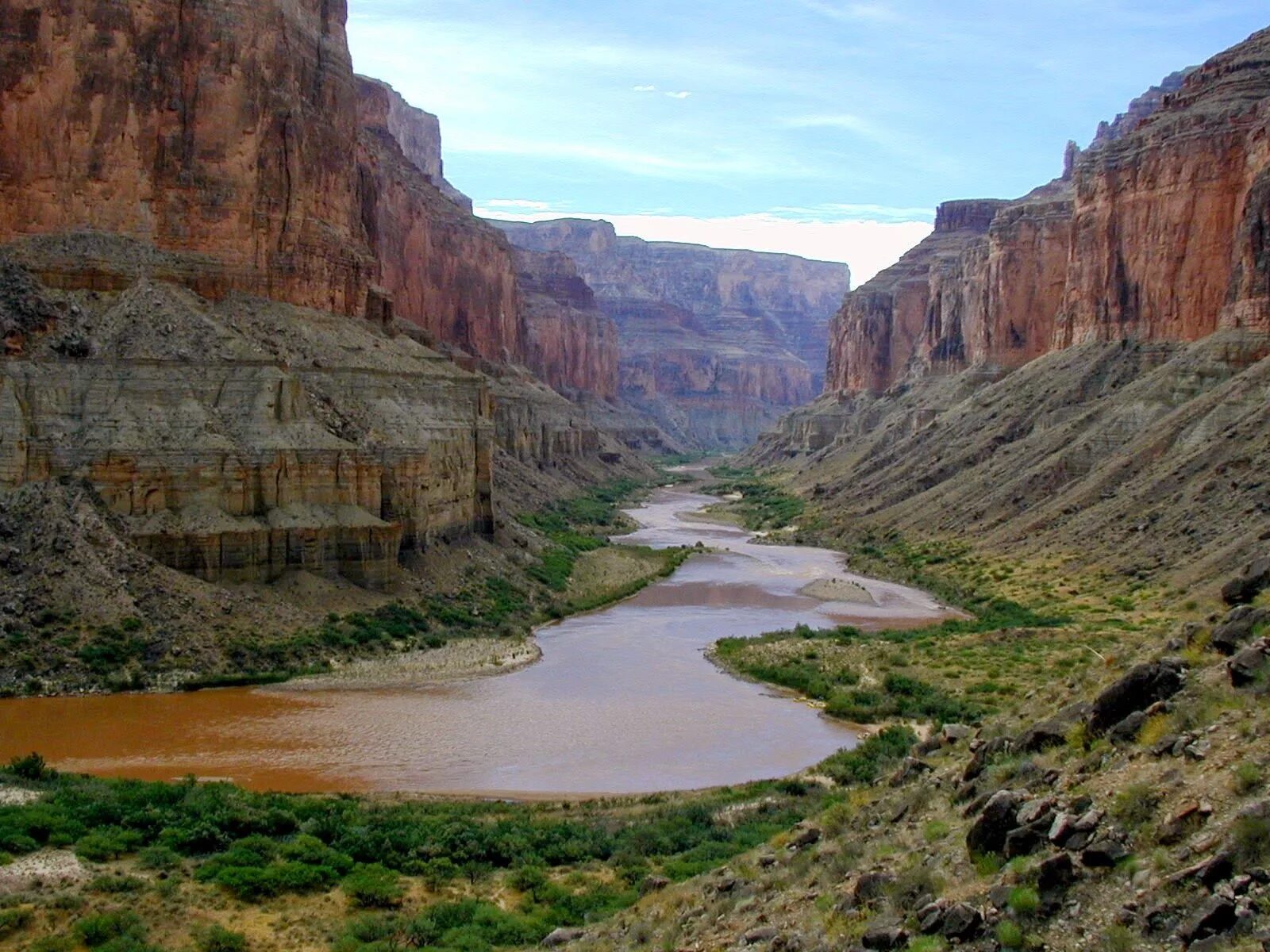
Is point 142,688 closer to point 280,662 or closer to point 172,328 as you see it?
point 280,662

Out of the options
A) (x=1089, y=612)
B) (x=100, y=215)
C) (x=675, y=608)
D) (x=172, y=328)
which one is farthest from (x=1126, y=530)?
(x=100, y=215)

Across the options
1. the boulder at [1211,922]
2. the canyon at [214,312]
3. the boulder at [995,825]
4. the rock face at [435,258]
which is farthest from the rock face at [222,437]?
the rock face at [435,258]

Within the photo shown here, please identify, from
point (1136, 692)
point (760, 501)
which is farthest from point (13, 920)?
point (760, 501)

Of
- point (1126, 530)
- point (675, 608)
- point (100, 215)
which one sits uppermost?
point (100, 215)

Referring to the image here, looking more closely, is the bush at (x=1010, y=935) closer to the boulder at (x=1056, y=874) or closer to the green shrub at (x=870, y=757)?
the boulder at (x=1056, y=874)

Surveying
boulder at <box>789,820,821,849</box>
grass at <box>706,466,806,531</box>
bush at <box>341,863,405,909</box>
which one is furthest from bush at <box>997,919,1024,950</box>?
grass at <box>706,466,806,531</box>

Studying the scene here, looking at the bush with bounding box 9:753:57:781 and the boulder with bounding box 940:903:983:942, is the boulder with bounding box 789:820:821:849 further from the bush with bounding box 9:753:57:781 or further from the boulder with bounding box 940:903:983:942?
the bush with bounding box 9:753:57:781
